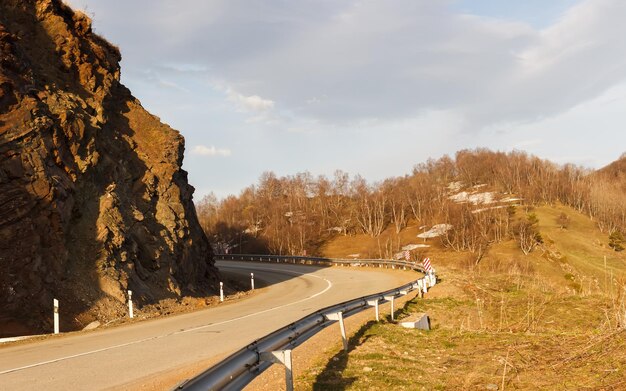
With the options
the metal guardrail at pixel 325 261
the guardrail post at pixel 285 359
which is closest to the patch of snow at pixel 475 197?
the metal guardrail at pixel 325 261

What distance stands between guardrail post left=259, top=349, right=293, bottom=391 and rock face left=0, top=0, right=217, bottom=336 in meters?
11.0

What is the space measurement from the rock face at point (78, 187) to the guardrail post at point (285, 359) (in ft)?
36.1

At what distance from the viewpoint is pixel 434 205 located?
104m

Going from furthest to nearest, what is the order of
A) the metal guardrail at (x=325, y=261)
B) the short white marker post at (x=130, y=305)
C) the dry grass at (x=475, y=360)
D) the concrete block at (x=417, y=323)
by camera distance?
the metal guardrail at (x=325, y=261)
the short white marker post at (x=130, y=305)
the concrete block at (x=417, y=323)
the dry grass at (x=475, y=360)

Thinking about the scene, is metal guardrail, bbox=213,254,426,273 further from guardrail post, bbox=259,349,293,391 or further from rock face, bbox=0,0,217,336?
guardrail post, bbox=259,349,293,391

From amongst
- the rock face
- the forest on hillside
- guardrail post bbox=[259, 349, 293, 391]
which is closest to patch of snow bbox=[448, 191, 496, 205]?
the forest on hillside

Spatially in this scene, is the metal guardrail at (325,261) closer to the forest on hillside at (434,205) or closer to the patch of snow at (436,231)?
the forest on hillside at (434,205)

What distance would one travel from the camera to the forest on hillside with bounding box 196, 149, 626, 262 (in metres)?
84.9

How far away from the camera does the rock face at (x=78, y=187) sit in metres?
15.4

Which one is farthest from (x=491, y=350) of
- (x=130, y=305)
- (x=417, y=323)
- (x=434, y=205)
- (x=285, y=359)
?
(x=434, y=205)

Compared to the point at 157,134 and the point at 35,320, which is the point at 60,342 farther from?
the point at 157,134

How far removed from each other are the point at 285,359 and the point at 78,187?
16.6 meters

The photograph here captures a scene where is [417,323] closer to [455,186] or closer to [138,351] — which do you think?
[138,351]

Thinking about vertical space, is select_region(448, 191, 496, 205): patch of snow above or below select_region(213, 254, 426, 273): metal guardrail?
above
